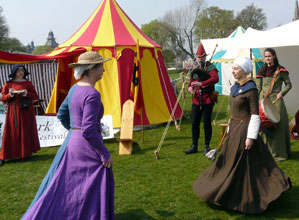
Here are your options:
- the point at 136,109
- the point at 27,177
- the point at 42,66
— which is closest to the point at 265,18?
the point at 42,66

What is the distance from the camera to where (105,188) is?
7.55 feet

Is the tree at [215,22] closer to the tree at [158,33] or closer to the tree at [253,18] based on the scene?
the tree at [253,18]

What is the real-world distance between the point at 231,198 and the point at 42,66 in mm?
9921

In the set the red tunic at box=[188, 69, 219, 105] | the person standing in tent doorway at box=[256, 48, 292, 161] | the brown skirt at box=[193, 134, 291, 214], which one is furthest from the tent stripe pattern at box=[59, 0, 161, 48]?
the brown skirt at box=[193, 134, 291, 214]

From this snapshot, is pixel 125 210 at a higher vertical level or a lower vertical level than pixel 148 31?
lower

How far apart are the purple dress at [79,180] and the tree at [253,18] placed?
45.4 m

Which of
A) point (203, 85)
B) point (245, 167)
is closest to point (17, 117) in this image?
point (203, 85)

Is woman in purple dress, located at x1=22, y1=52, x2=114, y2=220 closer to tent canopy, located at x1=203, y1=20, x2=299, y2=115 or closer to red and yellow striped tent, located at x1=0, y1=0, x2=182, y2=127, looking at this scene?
tent canopy, located at x1=203, y1=20, x2=299, y2=115

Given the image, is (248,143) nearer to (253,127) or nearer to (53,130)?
(253,127)

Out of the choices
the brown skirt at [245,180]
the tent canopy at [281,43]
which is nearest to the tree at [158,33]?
the tent canopy at [281,43]

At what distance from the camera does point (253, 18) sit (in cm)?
4444

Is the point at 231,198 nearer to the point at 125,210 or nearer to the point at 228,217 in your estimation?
the point at 228,217

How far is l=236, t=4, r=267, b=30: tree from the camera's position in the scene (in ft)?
145

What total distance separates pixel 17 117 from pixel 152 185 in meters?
2.69
